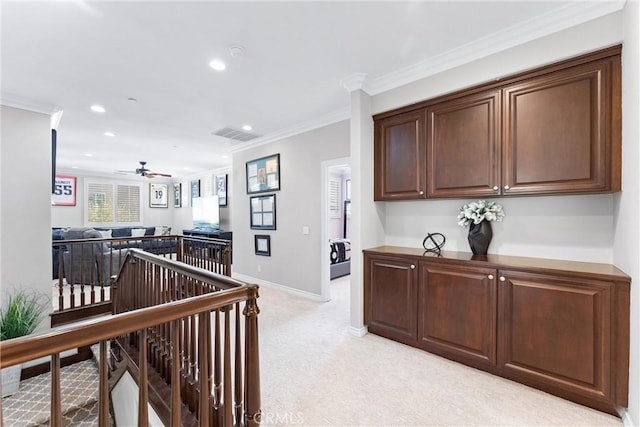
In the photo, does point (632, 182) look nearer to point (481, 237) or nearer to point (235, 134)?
point (481, 237)

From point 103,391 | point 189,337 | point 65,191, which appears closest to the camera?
point 103,391

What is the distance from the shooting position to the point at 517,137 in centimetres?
232

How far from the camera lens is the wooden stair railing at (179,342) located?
3.19 ft

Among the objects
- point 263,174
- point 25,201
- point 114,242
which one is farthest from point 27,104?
point 263,174

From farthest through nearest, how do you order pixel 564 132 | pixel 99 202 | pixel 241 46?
pixel 99 202
pixel 241 46
pixel 564 132

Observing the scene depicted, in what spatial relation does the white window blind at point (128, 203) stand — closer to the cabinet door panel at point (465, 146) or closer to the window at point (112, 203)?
the window at point (112, 203)

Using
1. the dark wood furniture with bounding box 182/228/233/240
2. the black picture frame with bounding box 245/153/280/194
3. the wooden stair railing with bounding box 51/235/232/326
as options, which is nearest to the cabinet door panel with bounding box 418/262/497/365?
the wooden stair railing with bounding box 51/235/232/326

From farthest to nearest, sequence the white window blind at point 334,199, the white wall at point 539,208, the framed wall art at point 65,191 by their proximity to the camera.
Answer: the framed wall art at point 65,191 → the white window blind at point 334,199 → the white wall at point 539,208

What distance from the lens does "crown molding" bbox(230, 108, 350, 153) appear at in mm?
4016

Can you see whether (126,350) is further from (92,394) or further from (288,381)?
(288,381)

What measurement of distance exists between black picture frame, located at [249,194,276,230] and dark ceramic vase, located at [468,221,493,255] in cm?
328

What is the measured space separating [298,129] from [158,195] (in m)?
8.19

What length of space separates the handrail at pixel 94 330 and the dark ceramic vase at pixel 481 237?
88.1 inches

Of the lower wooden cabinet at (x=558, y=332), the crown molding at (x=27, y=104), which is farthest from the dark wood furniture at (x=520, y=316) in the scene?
the crown molding at (x=27, y=104)
